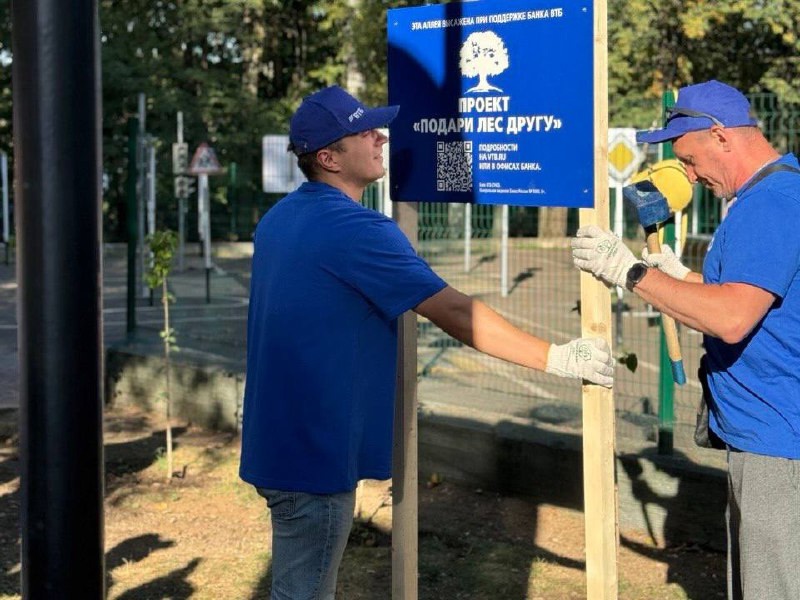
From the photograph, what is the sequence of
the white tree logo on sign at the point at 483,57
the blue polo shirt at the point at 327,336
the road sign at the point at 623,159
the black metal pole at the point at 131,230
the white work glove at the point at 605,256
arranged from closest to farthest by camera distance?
the blue polo shirt at the point at 327,336
the white work glove at the point at 605,256
the white tree logo on sign at the point at 483,57
the black metal pole at the point at 131,230
the road sign at the point at 623,159

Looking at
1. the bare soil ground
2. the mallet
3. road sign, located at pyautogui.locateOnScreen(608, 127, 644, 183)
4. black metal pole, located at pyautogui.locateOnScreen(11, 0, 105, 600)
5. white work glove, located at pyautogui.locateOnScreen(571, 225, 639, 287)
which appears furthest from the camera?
road sign, located at pyautogui.locateOnScreen(608, 127, 644, 183)

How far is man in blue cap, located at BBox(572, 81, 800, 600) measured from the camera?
131 inches

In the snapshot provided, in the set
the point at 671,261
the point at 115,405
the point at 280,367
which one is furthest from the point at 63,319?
the point at 115,405

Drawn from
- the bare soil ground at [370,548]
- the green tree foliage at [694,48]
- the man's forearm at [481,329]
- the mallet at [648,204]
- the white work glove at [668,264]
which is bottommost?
the bare soil ground at [370,548]

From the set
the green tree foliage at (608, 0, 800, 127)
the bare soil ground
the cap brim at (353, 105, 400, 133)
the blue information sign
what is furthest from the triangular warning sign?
the cap brim at (353, 105, 400, 133)

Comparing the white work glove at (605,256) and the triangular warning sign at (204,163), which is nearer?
the white work glove at (605,256)

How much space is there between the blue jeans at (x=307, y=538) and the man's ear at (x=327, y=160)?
2.84 ft

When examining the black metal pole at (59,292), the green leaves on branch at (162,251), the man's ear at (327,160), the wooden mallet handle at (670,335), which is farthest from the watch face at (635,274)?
the green leaves on branch at (162,251)

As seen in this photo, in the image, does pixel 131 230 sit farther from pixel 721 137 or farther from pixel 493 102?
pixel 721 137

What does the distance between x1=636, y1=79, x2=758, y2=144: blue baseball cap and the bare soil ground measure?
8.09ft

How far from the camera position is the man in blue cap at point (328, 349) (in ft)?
10.8

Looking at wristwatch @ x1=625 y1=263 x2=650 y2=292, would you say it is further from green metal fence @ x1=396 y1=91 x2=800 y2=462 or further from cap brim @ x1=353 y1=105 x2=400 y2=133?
green metal fence @ x1=396 y1=91 x2=800 y2=462

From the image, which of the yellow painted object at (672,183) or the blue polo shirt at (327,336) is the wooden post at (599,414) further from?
the yellow painted object at (672,183)

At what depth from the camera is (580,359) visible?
10.9 ft
